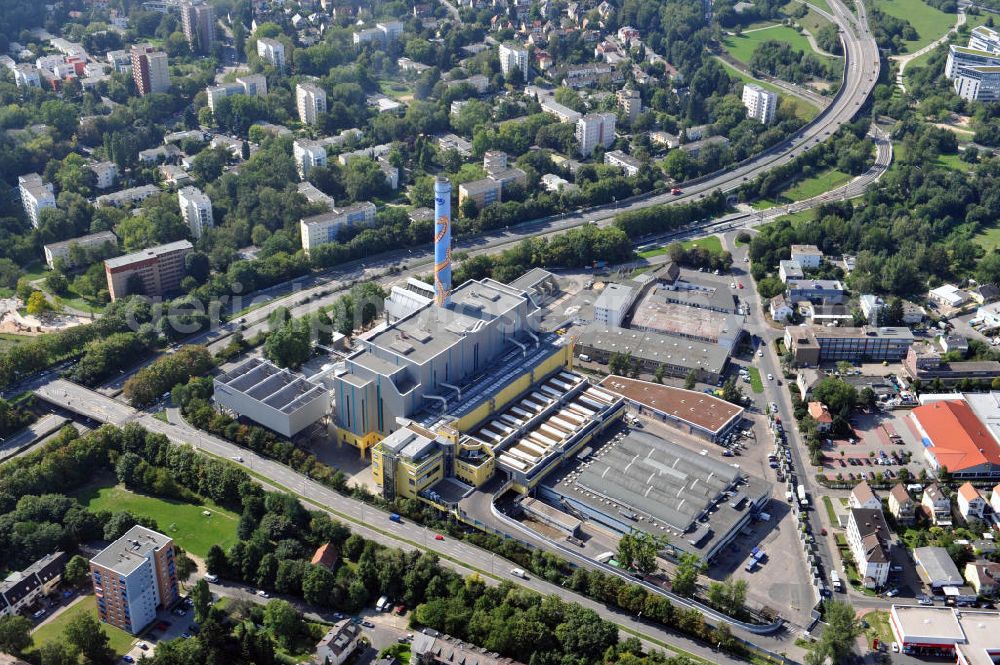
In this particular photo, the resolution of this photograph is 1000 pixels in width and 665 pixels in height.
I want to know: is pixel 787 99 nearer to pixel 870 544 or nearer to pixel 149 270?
pixel 149 270

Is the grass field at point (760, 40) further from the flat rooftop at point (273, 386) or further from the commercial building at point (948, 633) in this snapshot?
the commercial building at point (948, 633)

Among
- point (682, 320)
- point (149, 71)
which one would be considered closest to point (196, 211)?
point (149, 71)

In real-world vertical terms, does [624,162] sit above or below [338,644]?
above

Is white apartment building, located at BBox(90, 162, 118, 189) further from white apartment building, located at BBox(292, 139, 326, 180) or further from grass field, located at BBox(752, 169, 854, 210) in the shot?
grass field, located at BBox(752, 169, 854, 210)

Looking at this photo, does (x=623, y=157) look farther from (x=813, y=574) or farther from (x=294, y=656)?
(x=294, y=656)

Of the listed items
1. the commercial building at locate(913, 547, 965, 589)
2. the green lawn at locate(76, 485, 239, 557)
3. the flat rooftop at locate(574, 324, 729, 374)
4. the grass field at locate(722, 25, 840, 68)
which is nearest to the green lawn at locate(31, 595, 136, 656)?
the green lawn at locate(76, 485, 239, 557)

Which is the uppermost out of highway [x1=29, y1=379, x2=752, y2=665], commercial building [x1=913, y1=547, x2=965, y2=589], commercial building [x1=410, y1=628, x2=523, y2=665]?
commercial building [x1=410, y1=628, x2=523, y2=665]

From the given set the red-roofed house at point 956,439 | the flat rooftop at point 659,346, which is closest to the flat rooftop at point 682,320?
the flat rooftop at point 659,346
